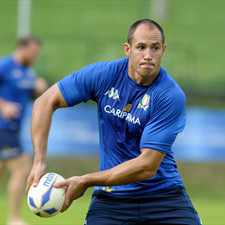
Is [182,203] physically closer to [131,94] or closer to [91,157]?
[131,94]

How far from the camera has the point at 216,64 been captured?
22328 millimetres

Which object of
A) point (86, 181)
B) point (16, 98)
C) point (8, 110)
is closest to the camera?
point (86, 181)

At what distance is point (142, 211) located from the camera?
746cm

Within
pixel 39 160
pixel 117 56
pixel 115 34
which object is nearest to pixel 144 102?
pixel 39 160

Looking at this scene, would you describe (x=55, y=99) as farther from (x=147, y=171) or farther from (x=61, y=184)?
(x=147, y=171)

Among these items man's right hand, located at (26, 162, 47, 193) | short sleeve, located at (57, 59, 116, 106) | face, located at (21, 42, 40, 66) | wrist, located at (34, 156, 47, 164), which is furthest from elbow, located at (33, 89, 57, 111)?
face, located at (21, 42, 40, 66)

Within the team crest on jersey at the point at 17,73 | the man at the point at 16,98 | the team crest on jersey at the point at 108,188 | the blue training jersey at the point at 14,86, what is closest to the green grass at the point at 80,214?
the man at the point at 16,98

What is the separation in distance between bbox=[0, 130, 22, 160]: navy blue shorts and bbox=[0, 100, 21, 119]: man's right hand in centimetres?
28

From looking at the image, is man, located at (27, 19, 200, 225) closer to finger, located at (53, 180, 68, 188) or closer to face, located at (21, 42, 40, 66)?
finger, located at (53, 180, 68, 188)

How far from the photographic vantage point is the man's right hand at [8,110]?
13.5 m

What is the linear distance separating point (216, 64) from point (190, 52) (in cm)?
211

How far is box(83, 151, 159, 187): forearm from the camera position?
23.1ft

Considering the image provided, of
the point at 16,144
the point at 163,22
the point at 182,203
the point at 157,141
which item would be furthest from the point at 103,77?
the point at 163,22

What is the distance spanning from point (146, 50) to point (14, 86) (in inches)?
271
